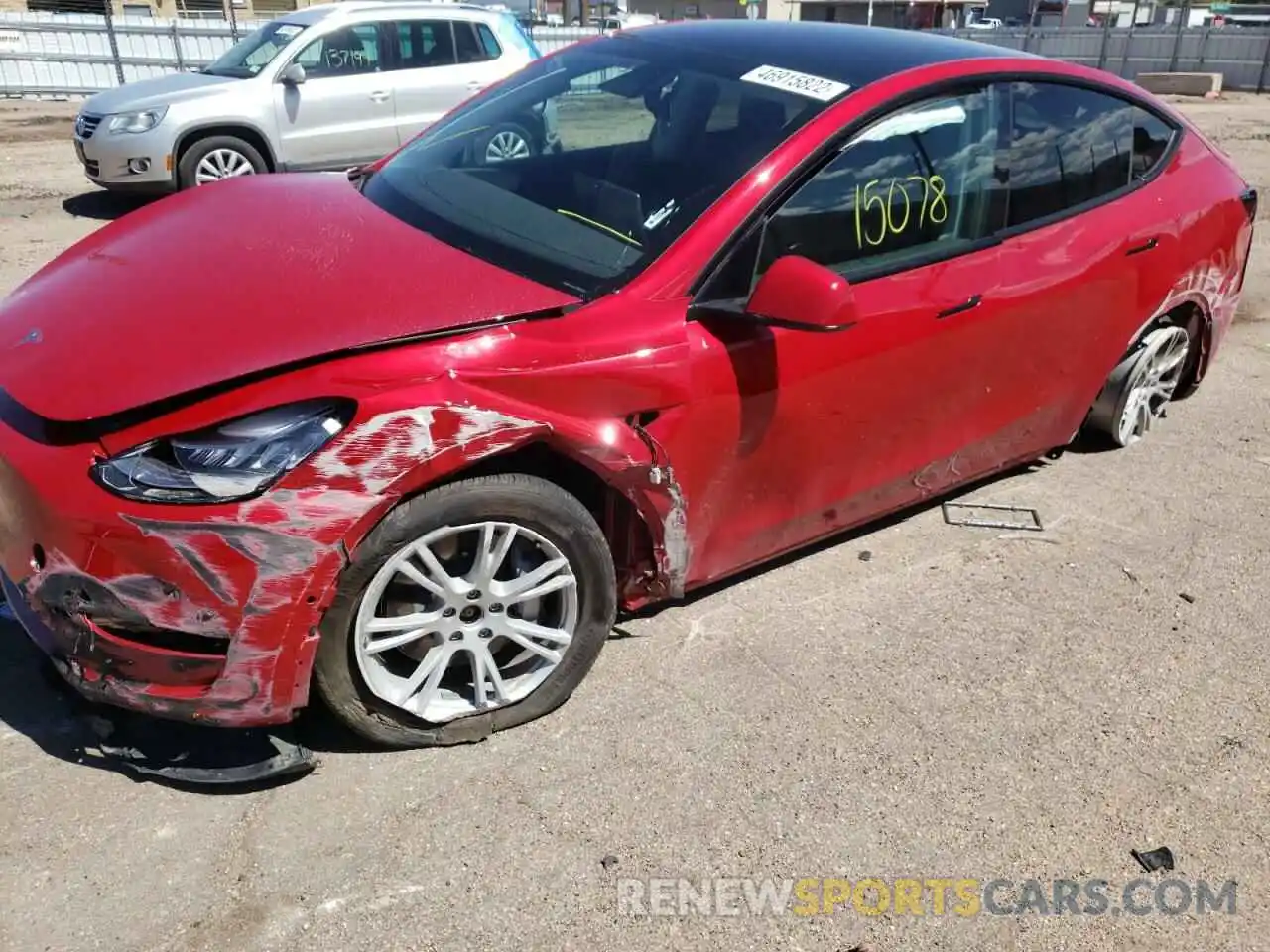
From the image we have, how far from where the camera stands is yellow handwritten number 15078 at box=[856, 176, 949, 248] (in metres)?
3.08

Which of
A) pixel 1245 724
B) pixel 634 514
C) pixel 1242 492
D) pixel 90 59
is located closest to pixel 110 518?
pixel 634 514

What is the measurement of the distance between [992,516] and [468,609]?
93.1 inches

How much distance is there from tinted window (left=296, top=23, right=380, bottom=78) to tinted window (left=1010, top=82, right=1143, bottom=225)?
279 inches

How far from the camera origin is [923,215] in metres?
3.24

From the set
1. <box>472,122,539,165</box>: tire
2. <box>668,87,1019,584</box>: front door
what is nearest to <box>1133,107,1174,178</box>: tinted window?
<box>668,87,1019,584</box>: front door

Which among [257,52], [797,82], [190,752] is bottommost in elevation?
[190,752]

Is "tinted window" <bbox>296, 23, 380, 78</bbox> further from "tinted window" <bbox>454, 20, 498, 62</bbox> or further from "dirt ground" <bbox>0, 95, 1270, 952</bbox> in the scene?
"dirt ground" <bbox>0, 95, 1270, 952</bbox>

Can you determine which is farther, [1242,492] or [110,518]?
[1242,492]

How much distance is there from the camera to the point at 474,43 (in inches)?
388

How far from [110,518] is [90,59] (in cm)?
1806

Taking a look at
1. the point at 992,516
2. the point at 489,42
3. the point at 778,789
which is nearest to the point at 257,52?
the point at 489,42

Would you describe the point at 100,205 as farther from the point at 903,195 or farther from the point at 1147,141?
the point at 1147,141

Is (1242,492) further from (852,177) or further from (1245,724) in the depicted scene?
(852,177)

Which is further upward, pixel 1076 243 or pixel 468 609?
pixel 1076 243
